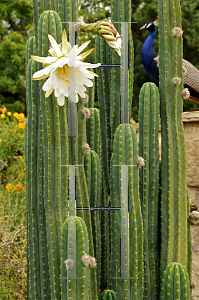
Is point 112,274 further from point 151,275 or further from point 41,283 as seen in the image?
point 41,283

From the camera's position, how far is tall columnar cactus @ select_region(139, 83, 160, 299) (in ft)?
6.72

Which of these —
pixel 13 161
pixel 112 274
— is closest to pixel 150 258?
pixel 112 274

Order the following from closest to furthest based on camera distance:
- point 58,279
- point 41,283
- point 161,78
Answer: point 58,279, point 41,283, point 161,78

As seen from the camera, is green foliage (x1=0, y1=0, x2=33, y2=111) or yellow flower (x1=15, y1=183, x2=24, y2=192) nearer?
yellow flower (x1=15, y1=183, x2=24, y2=192)

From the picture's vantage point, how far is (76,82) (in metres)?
1.50

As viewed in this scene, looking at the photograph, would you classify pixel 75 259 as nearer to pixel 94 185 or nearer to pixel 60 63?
pixel 94 185

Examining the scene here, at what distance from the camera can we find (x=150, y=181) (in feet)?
6.82

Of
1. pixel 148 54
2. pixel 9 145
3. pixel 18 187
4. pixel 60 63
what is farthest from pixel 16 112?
pixel 60 63

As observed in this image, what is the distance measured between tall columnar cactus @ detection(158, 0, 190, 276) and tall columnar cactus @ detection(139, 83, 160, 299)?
0.06 m

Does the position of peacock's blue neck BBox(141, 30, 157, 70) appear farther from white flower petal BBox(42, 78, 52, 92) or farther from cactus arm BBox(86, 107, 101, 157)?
white flower petal BBox(42, 78, 52, 92)

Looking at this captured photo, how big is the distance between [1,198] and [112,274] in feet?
9.29

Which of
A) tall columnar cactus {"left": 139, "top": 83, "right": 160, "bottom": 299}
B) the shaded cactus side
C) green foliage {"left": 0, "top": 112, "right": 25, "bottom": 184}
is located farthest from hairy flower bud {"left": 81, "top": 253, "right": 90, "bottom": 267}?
green foliage {"left": 0, "top": 112, "right": 25, "bottom": 184}

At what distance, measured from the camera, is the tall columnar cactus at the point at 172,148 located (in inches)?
80.1

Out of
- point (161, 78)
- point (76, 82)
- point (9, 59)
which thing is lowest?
point (76, 82)
